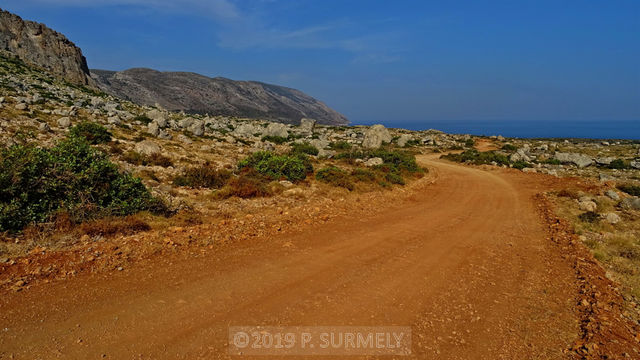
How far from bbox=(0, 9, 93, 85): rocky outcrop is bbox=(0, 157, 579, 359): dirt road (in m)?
72.4

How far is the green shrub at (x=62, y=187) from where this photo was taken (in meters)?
7.50

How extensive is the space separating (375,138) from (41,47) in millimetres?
69858

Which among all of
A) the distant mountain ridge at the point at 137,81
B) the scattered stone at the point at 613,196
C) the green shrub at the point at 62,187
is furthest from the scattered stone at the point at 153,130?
the distant mountain ridge at the point at 137,81

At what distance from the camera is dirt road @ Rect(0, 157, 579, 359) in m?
4.39

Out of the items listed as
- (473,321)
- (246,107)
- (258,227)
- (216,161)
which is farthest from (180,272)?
(246,107)

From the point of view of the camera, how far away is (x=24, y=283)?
5387mm

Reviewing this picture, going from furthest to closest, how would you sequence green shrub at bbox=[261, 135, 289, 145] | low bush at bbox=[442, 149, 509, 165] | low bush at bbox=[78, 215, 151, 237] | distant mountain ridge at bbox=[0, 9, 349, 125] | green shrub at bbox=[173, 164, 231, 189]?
distant mountain ridge at bbox=[0, 9, 349, 125] → green shrub at bbox=[261, 135, 289, 145] → low bush at bbox=[442, 149, 509, 165] → green shrub at bbox=[173, 164, 231, 189] → low bush at bbox=[78, 215, 151, 237]

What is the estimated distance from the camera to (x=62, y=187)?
8.37 meters

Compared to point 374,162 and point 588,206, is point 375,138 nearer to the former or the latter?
point 374,162

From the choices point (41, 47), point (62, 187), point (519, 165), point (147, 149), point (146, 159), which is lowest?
point (519, 165)

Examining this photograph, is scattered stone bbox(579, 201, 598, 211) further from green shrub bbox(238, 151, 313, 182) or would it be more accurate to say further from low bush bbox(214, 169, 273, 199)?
low bush bbox(214, 169, 273, 199)

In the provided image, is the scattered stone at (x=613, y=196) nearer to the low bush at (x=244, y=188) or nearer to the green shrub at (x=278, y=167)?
the green shrub at (x=278, y=167)

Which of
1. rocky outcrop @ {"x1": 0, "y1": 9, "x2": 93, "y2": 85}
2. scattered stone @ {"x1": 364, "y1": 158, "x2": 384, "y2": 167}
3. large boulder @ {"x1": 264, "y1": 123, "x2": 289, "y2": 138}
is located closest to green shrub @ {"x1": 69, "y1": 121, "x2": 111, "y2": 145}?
scattered stone @ {"x1": 364, "y1": 158, "x2": 384, "y2": 167}

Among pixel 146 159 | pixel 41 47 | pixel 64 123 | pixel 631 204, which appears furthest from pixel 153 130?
pixel 41 47
